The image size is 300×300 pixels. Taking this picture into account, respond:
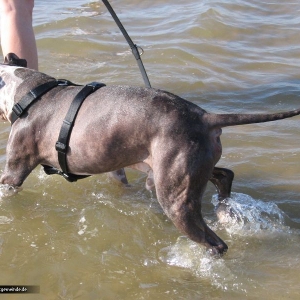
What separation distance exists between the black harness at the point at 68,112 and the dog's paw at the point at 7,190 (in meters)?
0.31

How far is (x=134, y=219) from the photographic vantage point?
4492mm

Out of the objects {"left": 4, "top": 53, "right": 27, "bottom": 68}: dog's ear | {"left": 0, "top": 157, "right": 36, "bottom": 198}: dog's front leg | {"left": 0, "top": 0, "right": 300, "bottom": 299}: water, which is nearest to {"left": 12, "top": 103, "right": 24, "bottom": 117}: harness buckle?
{"left": 0, "top": 157, "right": 36, "bottom": 198}: dog's front leg

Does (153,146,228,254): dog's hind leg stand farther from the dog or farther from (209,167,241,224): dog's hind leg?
(209,167,241,224): dog's hind leg

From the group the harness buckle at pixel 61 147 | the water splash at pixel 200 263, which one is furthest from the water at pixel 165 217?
the harness buckle at pixel 61 147

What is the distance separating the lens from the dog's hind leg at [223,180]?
435 cm

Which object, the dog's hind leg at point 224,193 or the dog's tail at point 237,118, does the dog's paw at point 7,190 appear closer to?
the dog's hind leg at point 224,193

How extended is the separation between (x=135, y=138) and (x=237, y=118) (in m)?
0.70

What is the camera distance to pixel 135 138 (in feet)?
12.3

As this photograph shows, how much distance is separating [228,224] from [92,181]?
1403mm

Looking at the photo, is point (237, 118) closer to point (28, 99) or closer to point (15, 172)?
point (28, 99)

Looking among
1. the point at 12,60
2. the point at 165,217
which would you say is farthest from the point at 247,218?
the point at 12,60

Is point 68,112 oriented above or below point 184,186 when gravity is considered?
above

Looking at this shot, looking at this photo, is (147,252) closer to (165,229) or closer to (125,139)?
(165,229)

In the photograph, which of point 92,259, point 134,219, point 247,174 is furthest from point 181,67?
point 92,259
